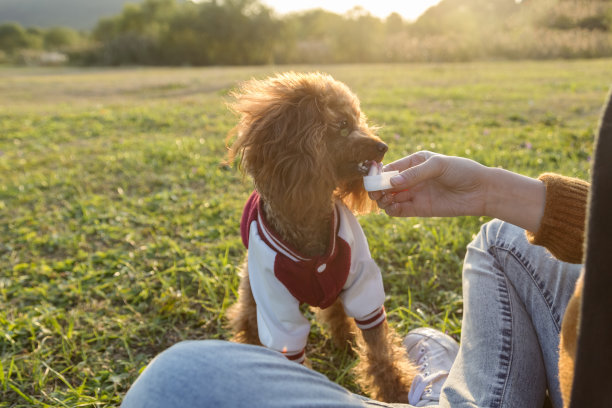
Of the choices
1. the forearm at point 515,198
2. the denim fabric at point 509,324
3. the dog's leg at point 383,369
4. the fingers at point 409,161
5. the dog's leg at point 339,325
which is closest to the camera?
the denim fabric at point 509,324

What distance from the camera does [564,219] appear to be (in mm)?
1418

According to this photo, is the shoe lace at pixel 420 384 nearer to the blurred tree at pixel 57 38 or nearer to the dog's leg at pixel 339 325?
the dog's leg at pixel 339 325

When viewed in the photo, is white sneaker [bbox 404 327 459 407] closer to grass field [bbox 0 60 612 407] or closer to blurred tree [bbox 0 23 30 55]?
grass field [bbox 0 60 612 407]

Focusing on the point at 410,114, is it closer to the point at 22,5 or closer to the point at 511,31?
the point at 511,31

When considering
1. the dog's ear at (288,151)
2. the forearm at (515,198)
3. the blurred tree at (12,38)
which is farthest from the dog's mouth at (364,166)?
the blurred tree at (12,38)

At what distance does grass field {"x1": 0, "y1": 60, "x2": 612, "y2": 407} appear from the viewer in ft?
7.36

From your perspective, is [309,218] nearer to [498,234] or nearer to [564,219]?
[498,234]

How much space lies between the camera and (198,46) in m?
36.7

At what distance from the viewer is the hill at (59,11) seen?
87.2 meters

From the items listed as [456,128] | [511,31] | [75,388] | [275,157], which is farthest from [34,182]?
[511,31]

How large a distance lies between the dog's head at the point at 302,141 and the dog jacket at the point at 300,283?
0.21 m

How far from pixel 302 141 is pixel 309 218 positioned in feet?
1.18

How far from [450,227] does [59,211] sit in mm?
3371

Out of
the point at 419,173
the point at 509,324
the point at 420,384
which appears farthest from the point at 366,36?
the point at 509,324
